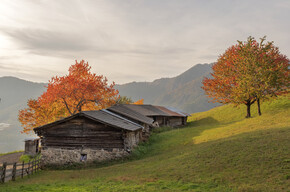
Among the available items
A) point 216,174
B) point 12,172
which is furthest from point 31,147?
point 216,174

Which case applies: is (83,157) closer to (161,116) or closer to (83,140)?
(83,140)

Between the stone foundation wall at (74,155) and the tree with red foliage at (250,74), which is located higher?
the tree with red foliage at (250,74)

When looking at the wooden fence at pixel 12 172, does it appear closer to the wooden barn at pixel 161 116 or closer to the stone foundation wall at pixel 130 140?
the stone foundation wall at pixel 130 140

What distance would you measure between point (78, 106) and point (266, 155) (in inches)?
1286

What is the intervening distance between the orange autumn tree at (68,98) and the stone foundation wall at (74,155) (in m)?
16.0

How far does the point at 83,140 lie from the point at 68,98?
1857 centimetres

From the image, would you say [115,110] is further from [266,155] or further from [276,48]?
[276,48]

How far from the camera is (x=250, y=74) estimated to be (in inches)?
1395

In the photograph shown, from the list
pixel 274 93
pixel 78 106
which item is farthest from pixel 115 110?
pixel 274 93

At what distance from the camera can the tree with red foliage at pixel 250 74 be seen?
34156 mm

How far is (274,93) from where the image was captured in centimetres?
3519

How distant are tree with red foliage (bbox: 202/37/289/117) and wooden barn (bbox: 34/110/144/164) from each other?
23.7 m

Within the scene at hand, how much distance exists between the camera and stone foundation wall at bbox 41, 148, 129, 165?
22.0 metres

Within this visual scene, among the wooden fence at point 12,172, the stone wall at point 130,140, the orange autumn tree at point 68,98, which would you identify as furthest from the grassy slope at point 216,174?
the orange autumn tree at point 68,98
